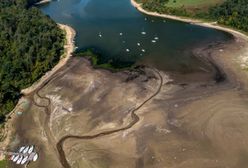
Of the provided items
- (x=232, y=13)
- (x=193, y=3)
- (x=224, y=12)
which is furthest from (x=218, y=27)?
(x=193, y=3)

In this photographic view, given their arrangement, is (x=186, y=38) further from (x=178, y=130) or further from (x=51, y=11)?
(x=51, y=11)

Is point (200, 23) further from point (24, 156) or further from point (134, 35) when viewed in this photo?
point (24, 156)

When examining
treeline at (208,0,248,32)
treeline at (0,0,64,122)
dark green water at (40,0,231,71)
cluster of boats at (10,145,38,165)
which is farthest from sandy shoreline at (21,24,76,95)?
treeline at (208,0,248,32)

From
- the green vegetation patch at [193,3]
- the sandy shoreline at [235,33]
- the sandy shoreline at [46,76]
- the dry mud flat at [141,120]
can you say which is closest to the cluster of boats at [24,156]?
the dry mud flat at [141,120]

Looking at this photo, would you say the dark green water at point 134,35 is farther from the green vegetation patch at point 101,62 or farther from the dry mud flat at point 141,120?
the dry mud flat at point 141,120

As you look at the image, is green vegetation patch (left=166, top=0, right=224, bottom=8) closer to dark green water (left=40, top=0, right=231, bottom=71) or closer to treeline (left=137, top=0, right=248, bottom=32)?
treeline (left=137, top=0, right=248, bottom=32)
